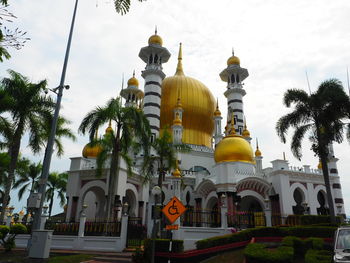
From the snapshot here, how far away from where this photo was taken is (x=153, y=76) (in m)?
42.2

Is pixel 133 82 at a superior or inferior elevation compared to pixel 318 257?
superior

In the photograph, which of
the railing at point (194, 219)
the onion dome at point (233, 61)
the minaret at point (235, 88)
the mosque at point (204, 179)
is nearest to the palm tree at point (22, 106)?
the mosque at point (204, 179)

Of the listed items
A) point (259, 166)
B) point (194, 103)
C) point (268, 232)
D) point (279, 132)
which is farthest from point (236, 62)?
point (268, 232)

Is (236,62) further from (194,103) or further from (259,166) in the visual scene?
(259,166)

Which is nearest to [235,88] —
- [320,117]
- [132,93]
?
[132,93]

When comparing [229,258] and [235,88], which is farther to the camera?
[235,88]

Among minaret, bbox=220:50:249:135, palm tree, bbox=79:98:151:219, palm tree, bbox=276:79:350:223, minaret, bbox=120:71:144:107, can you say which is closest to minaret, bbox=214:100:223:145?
minaret, bbox=220:50:249:135

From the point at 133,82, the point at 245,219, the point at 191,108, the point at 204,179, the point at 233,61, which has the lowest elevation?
the point at 245,219

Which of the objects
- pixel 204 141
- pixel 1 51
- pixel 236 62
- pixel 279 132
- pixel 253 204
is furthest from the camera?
pixel 236 62

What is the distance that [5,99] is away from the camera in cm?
1803

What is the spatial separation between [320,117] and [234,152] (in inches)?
395

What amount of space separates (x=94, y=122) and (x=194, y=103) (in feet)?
85.2

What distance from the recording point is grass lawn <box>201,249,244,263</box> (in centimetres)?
1229

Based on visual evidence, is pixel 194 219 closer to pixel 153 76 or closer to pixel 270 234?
pixel 270 234
